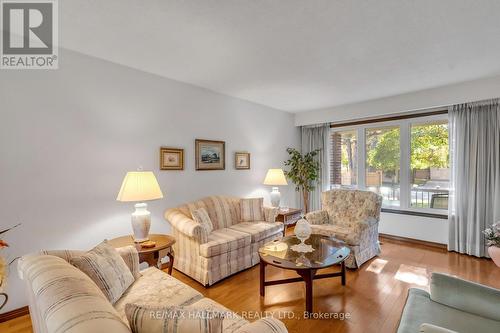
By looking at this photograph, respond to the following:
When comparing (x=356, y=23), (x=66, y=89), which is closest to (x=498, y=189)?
(x=356, y=23)

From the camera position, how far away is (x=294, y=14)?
1.89 metres

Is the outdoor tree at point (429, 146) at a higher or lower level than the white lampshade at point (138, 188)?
higher

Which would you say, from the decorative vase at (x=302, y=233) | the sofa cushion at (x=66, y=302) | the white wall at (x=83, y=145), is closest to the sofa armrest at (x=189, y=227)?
the white wall at (x=83, y=145)

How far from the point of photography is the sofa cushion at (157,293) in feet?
5.05

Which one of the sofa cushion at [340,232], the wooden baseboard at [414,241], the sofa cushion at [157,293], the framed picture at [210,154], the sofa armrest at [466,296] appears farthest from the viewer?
the wooden baseboard at [414,241]

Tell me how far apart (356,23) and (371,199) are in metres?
2.54

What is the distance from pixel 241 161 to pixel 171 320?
348cm

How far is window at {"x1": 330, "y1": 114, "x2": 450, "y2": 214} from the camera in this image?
401cm

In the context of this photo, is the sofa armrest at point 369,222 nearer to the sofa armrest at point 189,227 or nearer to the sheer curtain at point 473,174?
the sheer curtain at point 473,174

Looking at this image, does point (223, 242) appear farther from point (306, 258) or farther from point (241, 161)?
point (241, 161)

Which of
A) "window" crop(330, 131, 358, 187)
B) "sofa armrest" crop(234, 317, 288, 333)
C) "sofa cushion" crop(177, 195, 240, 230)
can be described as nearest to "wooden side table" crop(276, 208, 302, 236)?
"sofa cushion" crop(177, 195, 240, 230)

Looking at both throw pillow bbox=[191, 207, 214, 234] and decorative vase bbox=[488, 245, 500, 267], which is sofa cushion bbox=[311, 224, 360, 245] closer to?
throw pillow bbox=[191, 207, 214, 234]

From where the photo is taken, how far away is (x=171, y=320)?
858 mm

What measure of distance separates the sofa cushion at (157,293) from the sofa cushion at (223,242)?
2.65 feet
